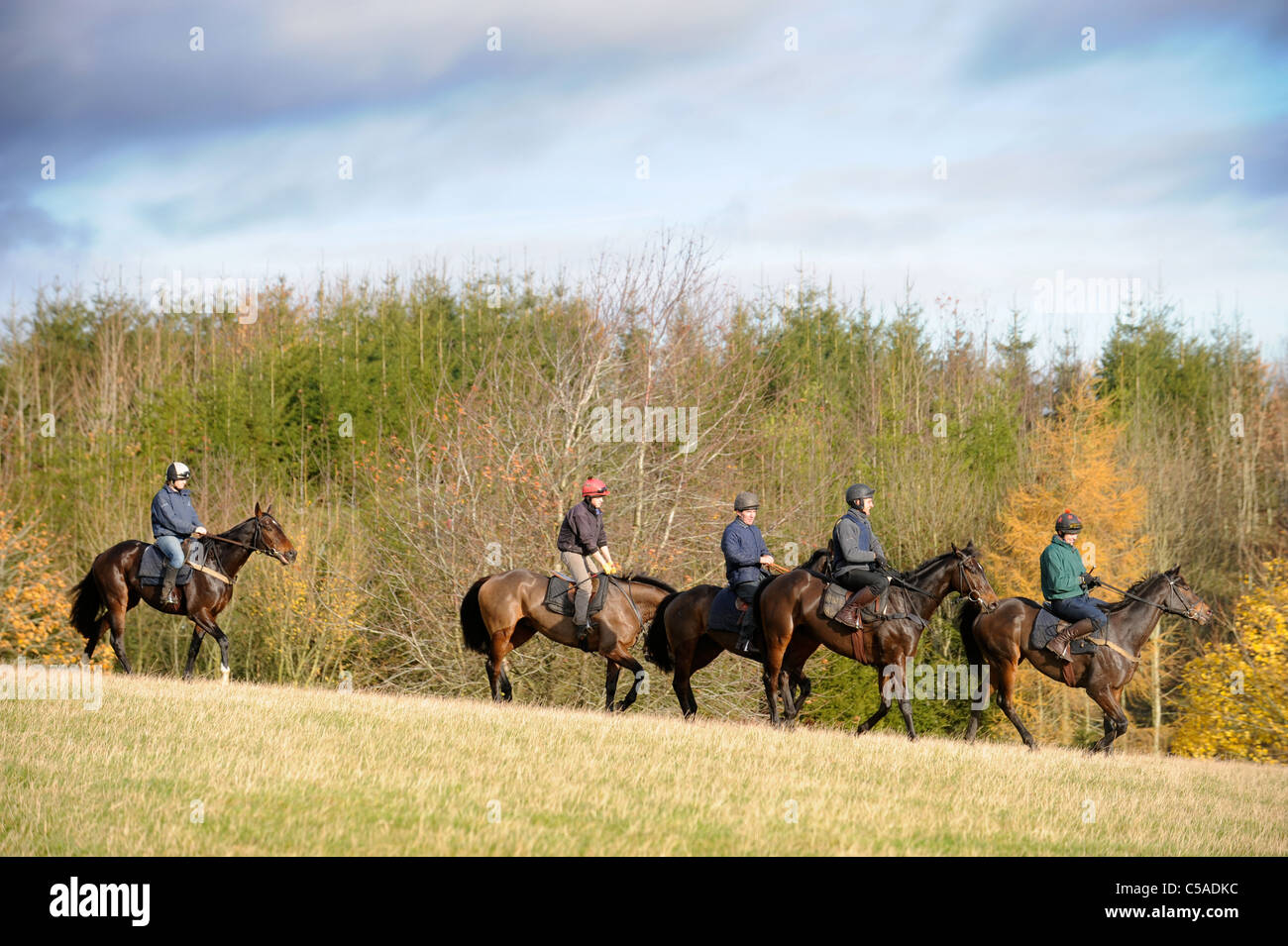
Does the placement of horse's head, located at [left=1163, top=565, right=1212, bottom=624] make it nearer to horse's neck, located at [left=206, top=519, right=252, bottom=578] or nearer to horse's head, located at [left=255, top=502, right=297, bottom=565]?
horse's head, located at [left=255, top=502, right=297, bottom=565]

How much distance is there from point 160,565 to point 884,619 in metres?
9.22

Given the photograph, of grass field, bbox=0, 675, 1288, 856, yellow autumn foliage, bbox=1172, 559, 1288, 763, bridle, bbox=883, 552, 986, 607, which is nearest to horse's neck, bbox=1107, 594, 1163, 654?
grass field, bbox=0, 675, 1288, 856

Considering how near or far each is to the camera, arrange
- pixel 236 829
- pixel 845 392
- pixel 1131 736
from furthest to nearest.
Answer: pixel 845 392 → pixel 1131 736 → pixel 236 829

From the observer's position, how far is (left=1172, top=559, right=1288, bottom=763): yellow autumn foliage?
2381cm

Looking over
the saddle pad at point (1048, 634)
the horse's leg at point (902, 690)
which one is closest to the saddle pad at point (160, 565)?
the horse's leg at point (902, 690)

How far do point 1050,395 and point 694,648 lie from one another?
30.2 m

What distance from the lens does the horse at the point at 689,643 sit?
14.2 m

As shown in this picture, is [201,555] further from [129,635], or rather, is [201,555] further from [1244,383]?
[1244,383]

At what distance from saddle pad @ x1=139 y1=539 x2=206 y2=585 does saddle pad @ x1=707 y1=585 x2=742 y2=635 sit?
670 centimetres

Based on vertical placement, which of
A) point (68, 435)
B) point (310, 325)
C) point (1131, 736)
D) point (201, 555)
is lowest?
point (1131, 736)

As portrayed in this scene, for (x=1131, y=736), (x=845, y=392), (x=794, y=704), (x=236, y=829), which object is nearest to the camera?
(x=236, y=829)

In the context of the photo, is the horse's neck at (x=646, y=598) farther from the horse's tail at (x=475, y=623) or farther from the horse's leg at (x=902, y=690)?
the horse's leg at (x=902, y=690)

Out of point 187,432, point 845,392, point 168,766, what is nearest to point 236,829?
point 168,766

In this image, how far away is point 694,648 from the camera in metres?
14.5
